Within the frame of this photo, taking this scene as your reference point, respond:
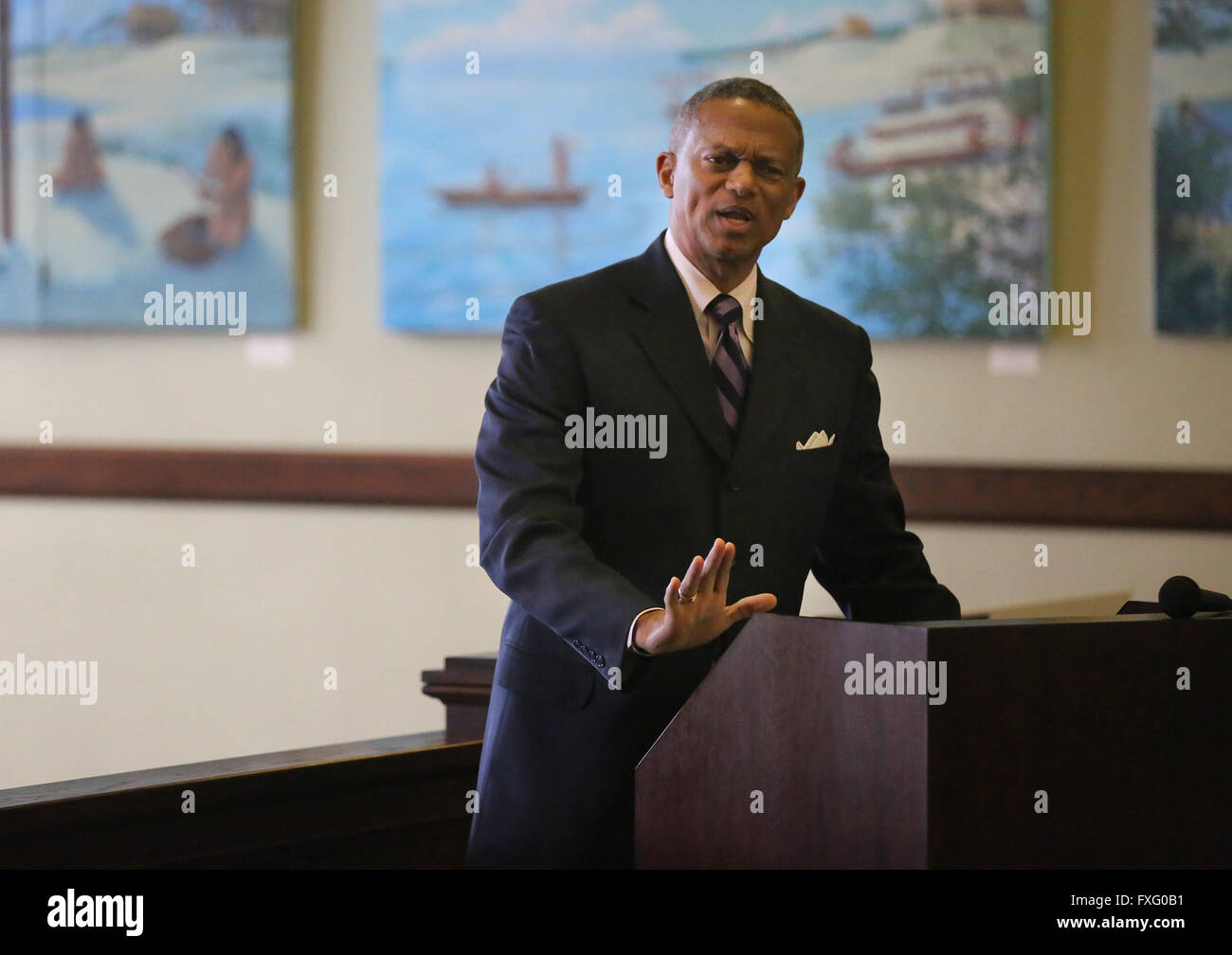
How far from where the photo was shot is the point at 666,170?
1981 millimetres

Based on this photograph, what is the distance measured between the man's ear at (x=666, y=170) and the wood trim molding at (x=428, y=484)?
200 cm

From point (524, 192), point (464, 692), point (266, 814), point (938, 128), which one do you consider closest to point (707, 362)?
point (266, 814)

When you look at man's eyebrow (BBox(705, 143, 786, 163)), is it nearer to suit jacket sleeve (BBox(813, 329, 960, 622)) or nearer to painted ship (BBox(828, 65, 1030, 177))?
suit jacket sleeve (BBox(813, 329, 960, 622))

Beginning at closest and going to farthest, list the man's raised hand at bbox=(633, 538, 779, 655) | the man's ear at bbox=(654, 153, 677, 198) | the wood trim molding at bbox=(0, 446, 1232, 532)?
the man's raised hand at bbox=(633, 538, 779, 655) → the man's ear at bbox=(654, 153, 677, 198) → the wood trim molding at bbox=(0, 446, 1232, 532)

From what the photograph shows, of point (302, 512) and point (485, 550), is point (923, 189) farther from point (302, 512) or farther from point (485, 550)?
point (485, 550)

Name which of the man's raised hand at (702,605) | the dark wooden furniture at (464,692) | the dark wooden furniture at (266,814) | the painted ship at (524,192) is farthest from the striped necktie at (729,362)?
the painted ship at (524,192)

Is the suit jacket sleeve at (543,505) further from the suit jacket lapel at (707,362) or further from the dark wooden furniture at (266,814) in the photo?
the dark wooden furniture at (266,814)

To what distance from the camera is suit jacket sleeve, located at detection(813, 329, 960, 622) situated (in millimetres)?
1984

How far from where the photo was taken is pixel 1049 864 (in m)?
1.32

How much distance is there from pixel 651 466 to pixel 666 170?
0.43 meters

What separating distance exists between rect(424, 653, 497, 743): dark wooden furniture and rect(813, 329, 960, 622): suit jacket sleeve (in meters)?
1.00

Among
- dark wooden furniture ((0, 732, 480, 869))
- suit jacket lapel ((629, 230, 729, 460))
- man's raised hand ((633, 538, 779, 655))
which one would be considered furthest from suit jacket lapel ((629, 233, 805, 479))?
dark wooden furniture ((0, 732, 480, 869))

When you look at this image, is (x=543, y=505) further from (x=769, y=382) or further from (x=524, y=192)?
(x=524, y=192)

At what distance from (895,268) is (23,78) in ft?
8.41
